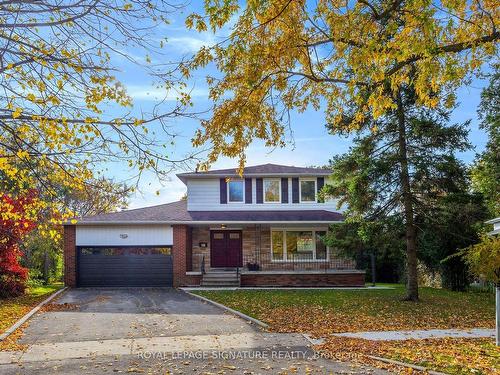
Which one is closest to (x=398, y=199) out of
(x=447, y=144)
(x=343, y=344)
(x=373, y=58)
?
(x=447, y=144)

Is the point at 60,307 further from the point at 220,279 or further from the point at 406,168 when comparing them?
the point at 406,168

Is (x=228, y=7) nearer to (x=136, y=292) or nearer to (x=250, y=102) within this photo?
(x=250, y=102)

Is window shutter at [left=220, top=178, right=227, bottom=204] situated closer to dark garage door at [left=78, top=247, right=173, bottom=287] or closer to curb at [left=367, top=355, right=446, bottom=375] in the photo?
dark garage door at [left=78, top=247, right=173, bottom=287]

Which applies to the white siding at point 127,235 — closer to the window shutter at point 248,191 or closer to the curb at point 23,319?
the window shutter at point 248,191

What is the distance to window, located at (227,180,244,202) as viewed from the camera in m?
26.3

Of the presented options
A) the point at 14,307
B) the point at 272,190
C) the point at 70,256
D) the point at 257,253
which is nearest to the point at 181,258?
the point at 257,253

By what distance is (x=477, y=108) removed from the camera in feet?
70.3

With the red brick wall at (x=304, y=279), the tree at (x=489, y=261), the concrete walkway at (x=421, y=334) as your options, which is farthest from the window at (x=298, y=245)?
the tree at (x=489, y=261)

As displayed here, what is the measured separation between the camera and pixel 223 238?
2617 centimetres

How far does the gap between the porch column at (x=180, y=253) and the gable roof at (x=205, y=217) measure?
607 mm

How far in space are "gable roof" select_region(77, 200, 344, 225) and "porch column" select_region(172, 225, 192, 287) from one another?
607 millimetres

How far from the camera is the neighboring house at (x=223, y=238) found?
79.2ft

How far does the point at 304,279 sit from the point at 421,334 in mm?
13248


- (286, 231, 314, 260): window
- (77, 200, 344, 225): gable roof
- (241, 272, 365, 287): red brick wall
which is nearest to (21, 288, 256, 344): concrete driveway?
(241, 272, 365, 287): red brick wall
